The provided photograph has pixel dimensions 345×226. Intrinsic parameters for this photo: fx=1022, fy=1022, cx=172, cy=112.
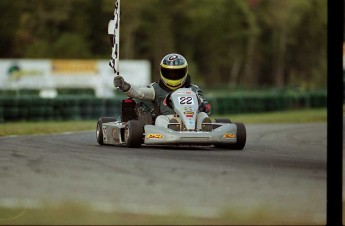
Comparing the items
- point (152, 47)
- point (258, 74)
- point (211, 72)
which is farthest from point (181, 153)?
point (258, 74)

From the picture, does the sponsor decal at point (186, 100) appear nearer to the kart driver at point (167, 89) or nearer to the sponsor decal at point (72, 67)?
the kart driver at point (167, 89)

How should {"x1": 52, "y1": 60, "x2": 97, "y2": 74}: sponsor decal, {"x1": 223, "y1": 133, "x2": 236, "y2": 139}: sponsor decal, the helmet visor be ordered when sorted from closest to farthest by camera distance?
{"x1": 223, "y1": 133, "x2": 236, "y2": 139}: sponsor decal → the helmet visor → {"x1": 52, "y1": 60, "x2": 97, "y2": 74}: sponsor decal

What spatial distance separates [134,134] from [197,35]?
36.6 metres

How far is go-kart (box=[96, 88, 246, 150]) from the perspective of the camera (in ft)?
38.2

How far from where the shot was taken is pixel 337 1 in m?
6.70

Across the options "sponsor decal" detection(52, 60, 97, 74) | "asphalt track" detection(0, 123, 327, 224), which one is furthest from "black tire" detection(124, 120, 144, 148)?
"sponsor decal" detection(52, 60, 97, 74)

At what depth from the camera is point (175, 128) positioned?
1203 centimetres

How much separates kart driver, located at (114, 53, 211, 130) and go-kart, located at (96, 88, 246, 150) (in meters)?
0.08

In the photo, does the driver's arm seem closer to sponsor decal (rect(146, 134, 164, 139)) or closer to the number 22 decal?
the number 22 decal

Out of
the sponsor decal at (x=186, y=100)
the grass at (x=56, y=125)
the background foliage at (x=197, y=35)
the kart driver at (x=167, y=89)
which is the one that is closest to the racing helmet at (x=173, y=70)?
the kart driver at (x=167, y=89)

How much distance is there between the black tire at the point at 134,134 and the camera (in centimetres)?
1161

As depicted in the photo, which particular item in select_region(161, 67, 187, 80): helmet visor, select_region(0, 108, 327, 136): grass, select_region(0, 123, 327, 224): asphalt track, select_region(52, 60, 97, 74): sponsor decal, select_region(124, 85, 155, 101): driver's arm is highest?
select_region(52, 60, 97, 74): sponsor decal

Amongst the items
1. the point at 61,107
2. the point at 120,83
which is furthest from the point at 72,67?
the point at 120,83

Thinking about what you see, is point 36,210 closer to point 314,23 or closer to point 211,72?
point 211,72
